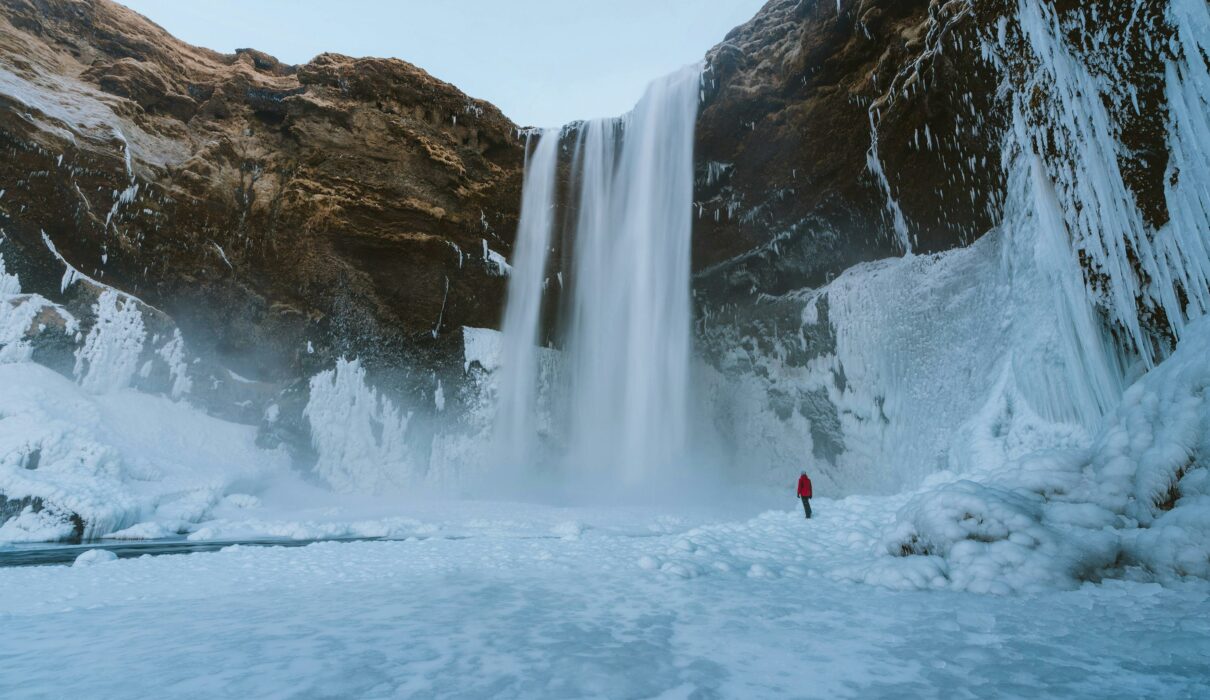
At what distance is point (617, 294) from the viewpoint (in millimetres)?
18750

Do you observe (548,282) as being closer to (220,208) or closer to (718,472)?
(718,472)

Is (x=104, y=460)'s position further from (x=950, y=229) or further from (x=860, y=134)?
(x=950, y=229)

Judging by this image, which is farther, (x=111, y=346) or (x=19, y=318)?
(x=111, y=346)

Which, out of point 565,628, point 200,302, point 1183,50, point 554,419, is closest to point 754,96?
point 1183,50

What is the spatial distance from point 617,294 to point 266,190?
11871 mm

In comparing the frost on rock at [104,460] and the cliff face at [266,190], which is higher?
the cliff face at [266,190]

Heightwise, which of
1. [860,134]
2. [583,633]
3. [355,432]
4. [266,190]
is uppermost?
[860,134]

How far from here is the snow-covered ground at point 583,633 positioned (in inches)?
89.6

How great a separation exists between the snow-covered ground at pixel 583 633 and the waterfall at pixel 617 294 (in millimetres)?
12721

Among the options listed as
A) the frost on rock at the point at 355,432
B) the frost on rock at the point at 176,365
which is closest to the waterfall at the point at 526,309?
the frost on rock at the point at 355,432

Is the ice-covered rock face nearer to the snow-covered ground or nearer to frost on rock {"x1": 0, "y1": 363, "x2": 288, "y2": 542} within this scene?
the snow-covered ground

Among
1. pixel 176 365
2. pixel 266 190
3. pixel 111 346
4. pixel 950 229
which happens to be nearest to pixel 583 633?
pixel 950 229

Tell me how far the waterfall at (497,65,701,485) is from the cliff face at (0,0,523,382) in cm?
135

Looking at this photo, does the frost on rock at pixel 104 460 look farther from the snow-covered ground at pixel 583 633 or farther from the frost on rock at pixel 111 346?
the snow-covered ground at pixel 583 633
